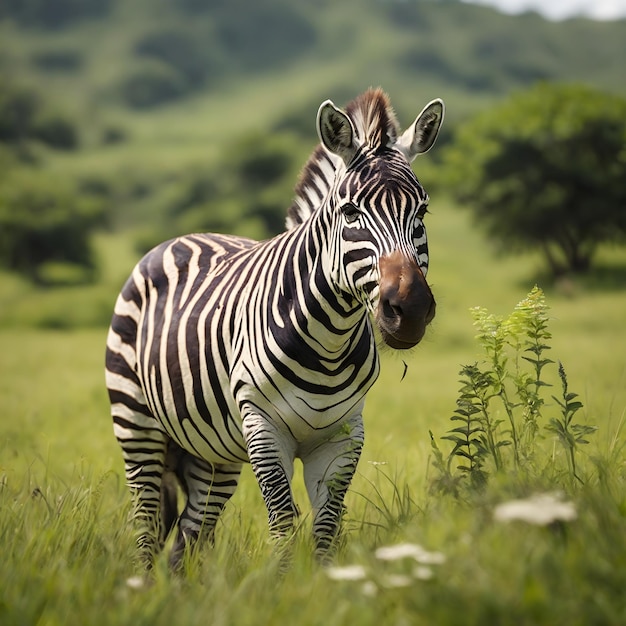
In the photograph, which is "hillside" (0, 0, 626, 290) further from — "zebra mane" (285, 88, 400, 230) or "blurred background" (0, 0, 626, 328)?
"zebra mane" (285, 88, 400, 230)

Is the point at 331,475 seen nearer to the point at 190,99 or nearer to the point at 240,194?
the point at 240,194

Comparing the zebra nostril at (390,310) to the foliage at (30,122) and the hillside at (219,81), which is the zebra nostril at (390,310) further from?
the foliage at (30,122)

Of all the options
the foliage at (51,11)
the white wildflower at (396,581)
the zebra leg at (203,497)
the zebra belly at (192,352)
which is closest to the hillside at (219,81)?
the foliage at (51,11)

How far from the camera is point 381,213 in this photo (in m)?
3.68

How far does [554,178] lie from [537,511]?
102 feet

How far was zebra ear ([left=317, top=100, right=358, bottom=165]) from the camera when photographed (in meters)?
3.88

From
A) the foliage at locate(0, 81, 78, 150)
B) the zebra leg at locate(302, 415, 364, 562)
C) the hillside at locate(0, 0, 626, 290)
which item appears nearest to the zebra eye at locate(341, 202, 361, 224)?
the zebra leg at locate(302, 415, 364, 562)

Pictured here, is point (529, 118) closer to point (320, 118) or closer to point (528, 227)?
point (528, 227)

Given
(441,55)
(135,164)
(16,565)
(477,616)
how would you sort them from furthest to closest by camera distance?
(441,55) → (135,164) → (16,565) → (477,616)

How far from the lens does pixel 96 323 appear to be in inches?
1156

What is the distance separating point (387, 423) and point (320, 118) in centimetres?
726

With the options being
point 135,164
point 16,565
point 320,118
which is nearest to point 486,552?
point 16,565

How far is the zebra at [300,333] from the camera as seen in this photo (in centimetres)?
371

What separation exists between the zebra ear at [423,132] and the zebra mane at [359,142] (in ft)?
0.21
